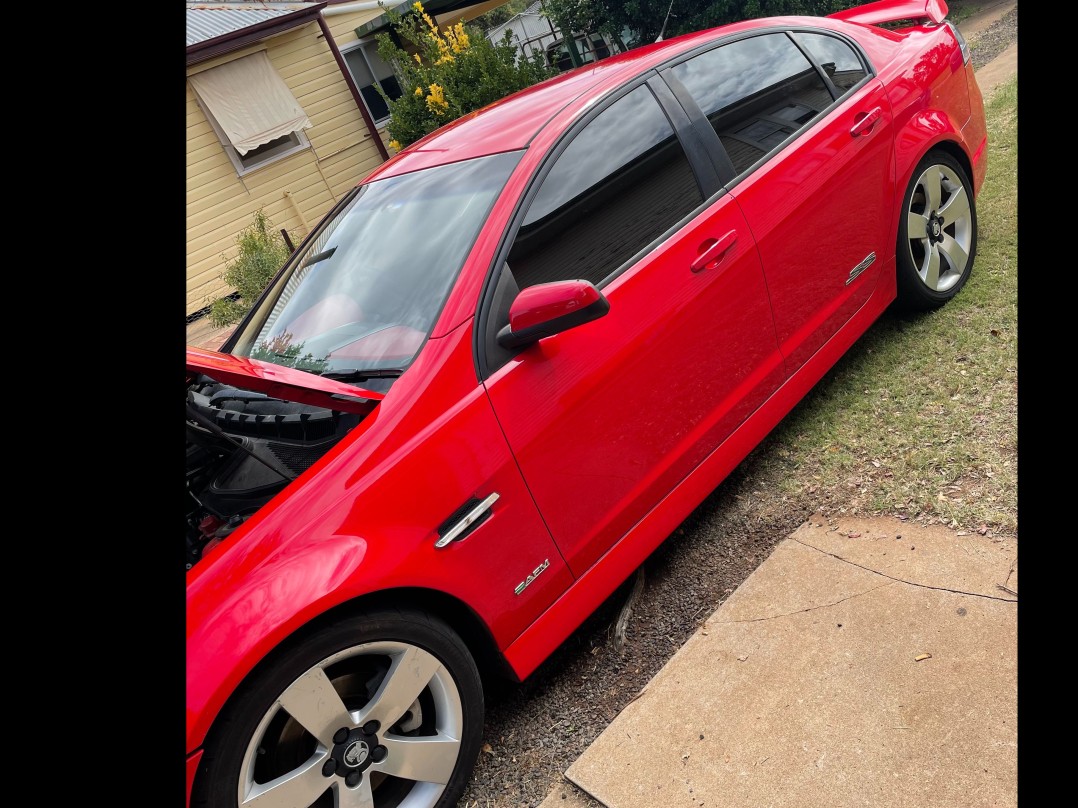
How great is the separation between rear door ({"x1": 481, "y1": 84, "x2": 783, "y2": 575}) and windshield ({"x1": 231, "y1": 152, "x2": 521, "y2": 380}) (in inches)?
7.4

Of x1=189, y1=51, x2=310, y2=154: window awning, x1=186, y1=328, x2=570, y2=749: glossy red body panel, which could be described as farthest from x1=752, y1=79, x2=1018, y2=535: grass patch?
x1=189, y1=51, x2=310, y2=154: window awning

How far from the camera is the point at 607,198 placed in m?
2.83

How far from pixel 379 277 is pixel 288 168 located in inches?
495

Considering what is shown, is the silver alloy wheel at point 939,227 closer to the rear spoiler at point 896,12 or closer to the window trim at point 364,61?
the rear spoiler at point 896,12

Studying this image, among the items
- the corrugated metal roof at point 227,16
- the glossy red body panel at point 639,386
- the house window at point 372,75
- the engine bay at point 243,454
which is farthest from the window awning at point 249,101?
the glossy red body panel at point 639,386

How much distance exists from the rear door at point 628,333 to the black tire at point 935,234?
3.67 ft

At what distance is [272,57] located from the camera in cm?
1390

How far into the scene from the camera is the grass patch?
9.56 feet

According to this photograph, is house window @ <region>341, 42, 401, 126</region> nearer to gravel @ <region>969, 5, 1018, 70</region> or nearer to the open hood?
gravel @ <region>969, 5, 1018, 70</region>

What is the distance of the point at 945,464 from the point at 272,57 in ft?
45.1

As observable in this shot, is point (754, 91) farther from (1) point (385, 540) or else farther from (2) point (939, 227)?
(1) point (385, 540)

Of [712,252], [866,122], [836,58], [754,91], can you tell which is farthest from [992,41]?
[712,252]

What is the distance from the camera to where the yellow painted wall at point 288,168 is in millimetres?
13320
